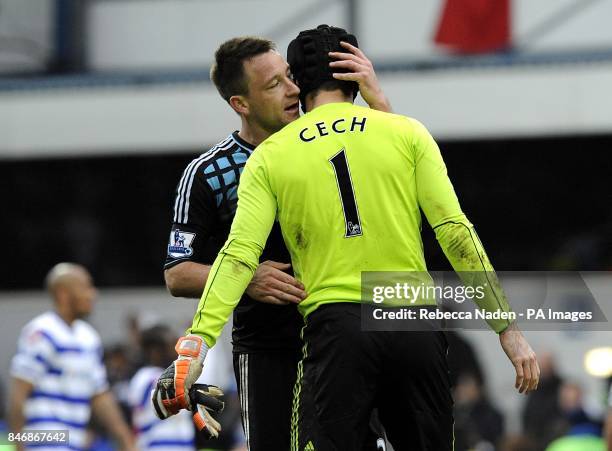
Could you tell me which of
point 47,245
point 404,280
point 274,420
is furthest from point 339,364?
point 47,245

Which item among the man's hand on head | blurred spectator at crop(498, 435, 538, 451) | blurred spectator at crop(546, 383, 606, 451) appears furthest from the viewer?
blurred spectator at crop(498, 435, 538, 451)

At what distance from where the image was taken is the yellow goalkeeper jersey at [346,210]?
4867 millimetres

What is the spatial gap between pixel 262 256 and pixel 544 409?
769 cm

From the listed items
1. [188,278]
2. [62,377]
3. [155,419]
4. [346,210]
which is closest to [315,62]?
[346,210]

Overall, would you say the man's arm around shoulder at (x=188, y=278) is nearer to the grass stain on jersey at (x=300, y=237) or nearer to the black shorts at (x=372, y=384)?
the grass stain on jersey at (x=300, y=237)

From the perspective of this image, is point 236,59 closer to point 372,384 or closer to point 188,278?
point 188,278

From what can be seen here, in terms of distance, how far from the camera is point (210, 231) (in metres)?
5.78

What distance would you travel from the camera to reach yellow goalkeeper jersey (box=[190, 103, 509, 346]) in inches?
192

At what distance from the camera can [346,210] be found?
486 cm

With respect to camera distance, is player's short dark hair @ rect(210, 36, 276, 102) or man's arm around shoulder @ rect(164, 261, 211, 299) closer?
man's arm around shoulder @ rect(164, 261, 211, 299)

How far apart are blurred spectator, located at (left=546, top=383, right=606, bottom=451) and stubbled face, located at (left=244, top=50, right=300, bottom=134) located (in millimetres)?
5925

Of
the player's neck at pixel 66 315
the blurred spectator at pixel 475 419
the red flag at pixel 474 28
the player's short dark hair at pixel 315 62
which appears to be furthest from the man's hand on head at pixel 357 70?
the red flag at pixel 474 28

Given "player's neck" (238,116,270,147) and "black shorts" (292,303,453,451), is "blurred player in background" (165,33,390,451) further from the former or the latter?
"black shorts" (292,303,453,451)

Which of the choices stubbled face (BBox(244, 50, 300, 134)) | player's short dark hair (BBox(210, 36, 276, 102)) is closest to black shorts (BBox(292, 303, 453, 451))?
stubbled face (BBox(244, 50, 300, 134))
